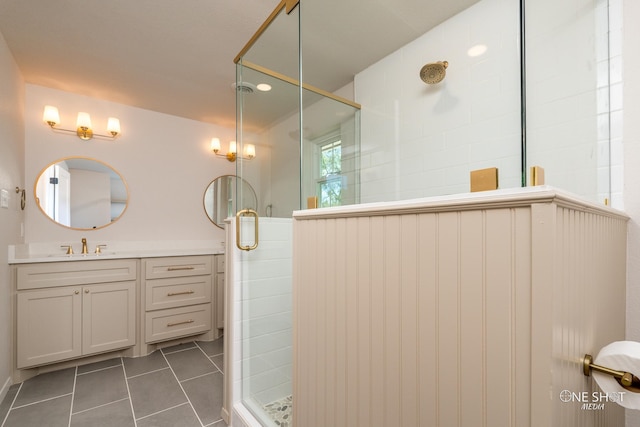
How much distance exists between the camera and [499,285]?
0.54 meters

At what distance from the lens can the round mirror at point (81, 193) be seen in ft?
8.97

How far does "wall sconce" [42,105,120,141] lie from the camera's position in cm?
264

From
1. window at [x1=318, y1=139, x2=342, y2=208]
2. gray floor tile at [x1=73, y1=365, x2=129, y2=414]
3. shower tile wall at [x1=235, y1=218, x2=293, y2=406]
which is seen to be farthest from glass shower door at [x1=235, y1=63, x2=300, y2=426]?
gray floor tile at [x1=73, y1=365, x2=129, y2=414]

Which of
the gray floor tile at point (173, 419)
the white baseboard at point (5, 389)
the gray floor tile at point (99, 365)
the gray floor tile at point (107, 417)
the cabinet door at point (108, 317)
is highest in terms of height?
the cabinet door at point (108, 317)

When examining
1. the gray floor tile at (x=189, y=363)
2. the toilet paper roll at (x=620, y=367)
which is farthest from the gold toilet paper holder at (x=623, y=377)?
the gray floor tile at (x=189, y=363)

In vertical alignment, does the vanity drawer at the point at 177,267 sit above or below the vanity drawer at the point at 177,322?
above

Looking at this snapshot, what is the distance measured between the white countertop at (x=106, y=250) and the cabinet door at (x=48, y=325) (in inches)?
9.9

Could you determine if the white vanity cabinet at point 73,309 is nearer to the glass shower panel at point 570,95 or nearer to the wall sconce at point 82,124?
the wall sconce at point 82,124

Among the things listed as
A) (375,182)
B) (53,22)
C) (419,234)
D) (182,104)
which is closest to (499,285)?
(419,234)

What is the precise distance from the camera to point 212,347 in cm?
279

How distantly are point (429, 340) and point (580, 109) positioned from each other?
907 millimetres

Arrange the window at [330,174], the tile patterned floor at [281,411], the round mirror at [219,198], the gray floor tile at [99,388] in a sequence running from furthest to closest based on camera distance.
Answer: the round mirror at [219,198] → the gray floor tile at [99,388] → the tile patterned floor at [281,411] → the window at [330,174]

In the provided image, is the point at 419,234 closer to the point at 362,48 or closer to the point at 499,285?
the point at 499,285

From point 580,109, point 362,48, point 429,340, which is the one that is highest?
point 362,48
